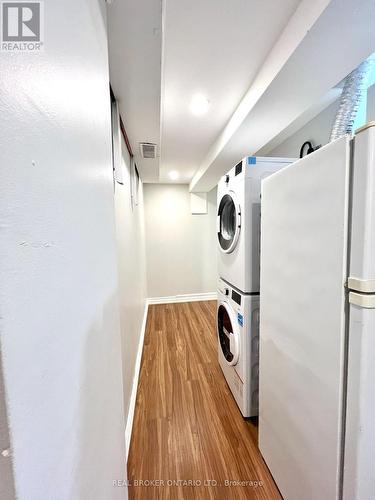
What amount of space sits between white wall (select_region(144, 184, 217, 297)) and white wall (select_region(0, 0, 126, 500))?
2999 millimetres

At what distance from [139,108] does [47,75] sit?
4.24 ft

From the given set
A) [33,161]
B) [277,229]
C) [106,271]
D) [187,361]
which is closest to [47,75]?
[33,161]

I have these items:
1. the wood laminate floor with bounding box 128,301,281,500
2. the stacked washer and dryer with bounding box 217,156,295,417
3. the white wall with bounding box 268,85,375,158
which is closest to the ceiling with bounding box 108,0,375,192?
the white wall with bounding box 268,85,375,158

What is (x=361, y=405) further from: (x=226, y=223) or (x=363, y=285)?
(x=226, y=223)

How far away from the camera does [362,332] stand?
566mm

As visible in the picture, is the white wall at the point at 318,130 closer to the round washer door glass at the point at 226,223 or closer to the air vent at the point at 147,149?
the round washer door glass at the point at 226,223

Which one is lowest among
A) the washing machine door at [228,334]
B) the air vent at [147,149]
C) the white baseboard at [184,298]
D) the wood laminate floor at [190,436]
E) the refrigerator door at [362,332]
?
the wood laminate floor at [190,436]

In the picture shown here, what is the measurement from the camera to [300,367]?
80 cm

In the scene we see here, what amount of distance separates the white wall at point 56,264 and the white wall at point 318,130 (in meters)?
1.73

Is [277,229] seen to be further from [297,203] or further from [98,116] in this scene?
[98,116]

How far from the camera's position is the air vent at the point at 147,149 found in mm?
1965

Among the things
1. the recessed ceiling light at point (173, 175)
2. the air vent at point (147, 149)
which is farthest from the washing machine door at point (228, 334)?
the recessed ceiling light at point (173, 175)

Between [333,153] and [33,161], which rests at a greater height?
[333,153]

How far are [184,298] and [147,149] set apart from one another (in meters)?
2.69
